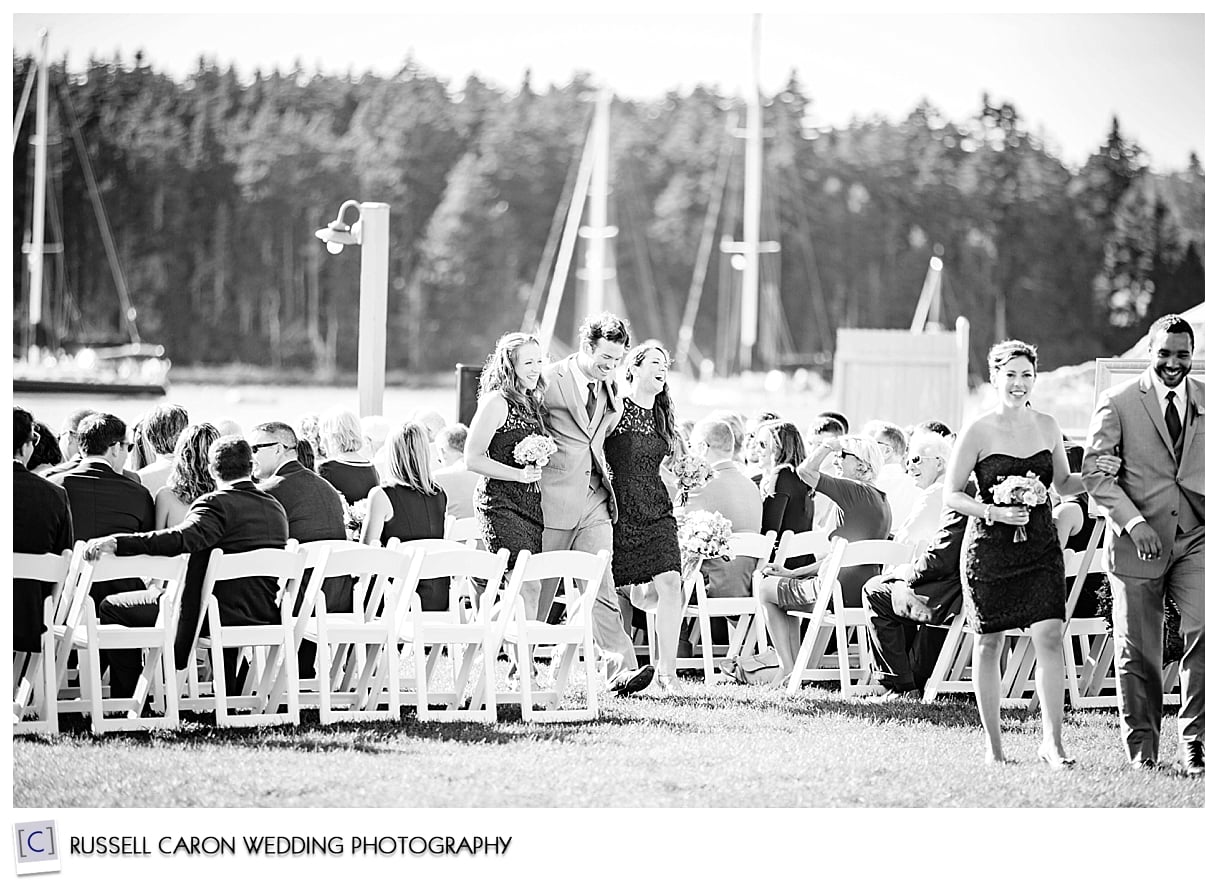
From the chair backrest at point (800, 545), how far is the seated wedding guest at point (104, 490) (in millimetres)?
3011

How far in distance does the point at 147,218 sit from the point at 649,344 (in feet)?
200

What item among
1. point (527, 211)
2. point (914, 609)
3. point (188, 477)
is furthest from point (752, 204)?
point (188, 477)

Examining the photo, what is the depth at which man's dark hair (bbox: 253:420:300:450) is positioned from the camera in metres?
7.19

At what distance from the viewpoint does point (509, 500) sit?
7043 mm

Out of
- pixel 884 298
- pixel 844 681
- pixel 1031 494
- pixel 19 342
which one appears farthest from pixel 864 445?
pixel 884 298

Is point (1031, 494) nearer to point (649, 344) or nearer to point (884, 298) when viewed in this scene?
point (649, 344)

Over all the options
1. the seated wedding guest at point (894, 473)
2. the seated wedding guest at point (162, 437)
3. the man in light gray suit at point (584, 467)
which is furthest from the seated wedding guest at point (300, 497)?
the seated wedding guest at point (894, 473)

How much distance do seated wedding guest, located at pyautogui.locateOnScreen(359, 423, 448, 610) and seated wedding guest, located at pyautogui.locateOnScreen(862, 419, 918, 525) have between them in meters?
2.47

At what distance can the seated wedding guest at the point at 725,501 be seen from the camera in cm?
803

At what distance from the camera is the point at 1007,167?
67938 mm

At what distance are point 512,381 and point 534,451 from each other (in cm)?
42

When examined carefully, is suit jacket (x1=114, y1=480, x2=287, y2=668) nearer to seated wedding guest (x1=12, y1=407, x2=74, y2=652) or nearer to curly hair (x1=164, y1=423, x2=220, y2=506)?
seated wedding guest (x1=12, y1=407, x2=74, y2=652)

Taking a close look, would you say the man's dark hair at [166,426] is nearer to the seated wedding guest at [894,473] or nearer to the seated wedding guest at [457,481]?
the seated wedding guest at [457,481]
